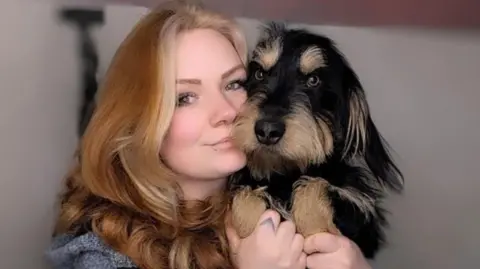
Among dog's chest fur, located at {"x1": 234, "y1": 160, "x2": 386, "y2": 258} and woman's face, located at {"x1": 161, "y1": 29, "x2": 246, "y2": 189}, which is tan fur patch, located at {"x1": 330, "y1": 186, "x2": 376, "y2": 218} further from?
woman's face, located at {"x1": 161, "y1": 29, "x2": 246, "y2": 189}

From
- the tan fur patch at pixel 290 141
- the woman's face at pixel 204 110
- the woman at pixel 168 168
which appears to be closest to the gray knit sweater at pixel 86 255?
the woman at pixel 168 168

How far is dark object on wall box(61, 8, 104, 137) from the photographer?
187 cm

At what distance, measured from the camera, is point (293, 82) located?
1563 mm

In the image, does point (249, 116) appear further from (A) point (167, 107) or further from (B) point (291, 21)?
(B) point (291, 21)

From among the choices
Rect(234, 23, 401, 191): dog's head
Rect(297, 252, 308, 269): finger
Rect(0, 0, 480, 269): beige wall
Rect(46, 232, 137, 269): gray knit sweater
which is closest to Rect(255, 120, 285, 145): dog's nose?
Rect(234, 23, 401, 191): dog's head

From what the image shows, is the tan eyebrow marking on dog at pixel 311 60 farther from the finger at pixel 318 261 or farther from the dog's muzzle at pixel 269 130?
the finger at pixel 318 261

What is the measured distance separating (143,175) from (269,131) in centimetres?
28

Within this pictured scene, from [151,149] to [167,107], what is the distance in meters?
0.09

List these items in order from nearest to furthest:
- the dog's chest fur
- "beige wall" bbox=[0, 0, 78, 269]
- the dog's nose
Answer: the dog's nose
the dog's chest fur
"beige wall" bbox=[0, 0, 78, 269]

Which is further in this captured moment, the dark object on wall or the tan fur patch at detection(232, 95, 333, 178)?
the dark object on wall

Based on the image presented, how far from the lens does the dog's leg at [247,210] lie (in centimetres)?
155

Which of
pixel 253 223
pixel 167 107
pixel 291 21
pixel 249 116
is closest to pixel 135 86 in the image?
pixel 167 107

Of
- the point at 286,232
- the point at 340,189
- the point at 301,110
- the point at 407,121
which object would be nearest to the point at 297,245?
the point at 286,232

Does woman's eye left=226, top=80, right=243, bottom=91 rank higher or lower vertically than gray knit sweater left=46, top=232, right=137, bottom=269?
higher
